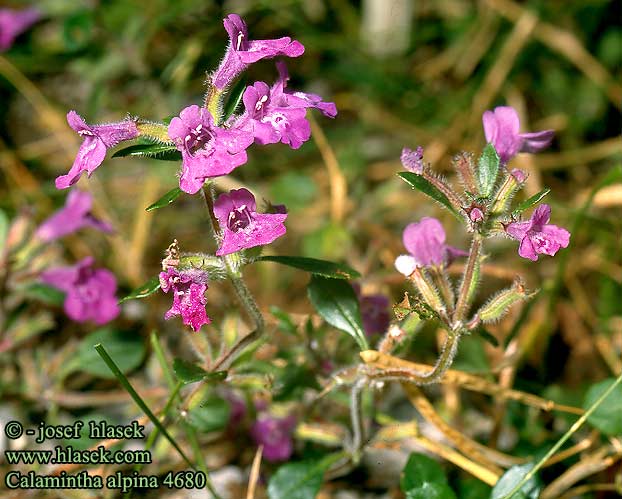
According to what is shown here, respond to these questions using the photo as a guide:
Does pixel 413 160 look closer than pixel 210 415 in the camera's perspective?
Yes

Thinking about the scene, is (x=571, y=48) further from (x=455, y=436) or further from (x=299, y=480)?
(x=299, y=480)

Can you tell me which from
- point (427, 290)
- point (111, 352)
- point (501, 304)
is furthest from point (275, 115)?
point (111, 352)

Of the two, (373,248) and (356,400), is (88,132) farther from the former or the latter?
(373,248)

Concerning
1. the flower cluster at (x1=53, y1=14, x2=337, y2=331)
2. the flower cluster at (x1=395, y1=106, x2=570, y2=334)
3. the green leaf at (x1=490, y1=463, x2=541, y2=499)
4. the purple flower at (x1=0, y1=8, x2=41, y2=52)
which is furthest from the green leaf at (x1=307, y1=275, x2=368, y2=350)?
the purple flower at (x1=0, y1=8, x2=41, y2=52)

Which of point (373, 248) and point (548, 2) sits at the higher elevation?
point (548, 2)

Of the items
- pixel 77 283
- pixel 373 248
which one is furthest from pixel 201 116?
pixel 373 248

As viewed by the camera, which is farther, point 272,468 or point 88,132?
point 272,468

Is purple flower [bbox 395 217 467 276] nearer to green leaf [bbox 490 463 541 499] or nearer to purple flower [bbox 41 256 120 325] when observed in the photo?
green leaf [bbox 490 463 541 499]
